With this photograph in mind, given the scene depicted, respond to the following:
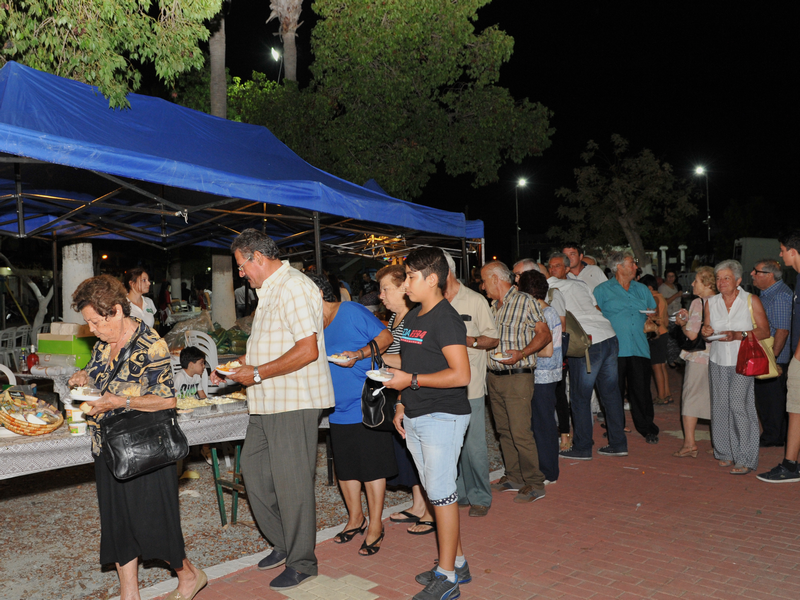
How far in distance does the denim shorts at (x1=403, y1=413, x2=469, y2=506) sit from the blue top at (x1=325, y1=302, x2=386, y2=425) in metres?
1.03

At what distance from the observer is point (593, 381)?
684 centimetres

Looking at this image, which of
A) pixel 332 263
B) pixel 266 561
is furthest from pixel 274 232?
pixel 332 263

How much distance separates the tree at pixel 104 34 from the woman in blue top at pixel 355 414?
373 cm

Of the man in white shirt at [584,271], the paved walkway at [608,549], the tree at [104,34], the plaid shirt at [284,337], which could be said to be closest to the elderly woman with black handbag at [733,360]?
the paved walkway at [608,549]

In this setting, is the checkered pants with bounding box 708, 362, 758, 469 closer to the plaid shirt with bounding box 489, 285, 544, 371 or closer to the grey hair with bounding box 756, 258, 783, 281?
the grey hair with bounding box 756, 258, 783, 281

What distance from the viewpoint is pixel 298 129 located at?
14.5 m

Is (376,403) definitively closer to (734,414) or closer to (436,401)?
(436,401)

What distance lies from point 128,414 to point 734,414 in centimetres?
552

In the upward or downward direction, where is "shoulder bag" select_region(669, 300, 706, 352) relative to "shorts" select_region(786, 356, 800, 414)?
upward

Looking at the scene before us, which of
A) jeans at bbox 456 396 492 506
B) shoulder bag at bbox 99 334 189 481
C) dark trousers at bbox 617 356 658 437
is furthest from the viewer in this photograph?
dark trousers at bbox 617 356 658 437

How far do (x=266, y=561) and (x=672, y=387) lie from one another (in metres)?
9.64

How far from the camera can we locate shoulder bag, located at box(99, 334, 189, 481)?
342 centimetres

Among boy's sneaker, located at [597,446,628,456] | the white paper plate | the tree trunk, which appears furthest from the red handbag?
the tree trunk

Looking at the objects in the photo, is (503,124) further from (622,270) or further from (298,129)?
(622,270)
